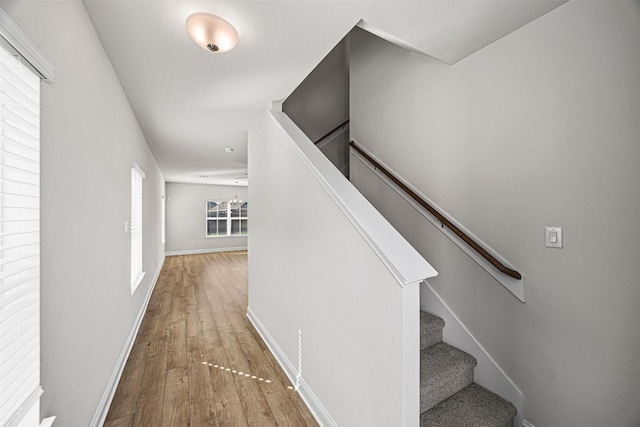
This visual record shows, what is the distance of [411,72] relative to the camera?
2219 mm

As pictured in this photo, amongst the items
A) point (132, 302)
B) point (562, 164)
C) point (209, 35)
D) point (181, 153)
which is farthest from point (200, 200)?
point (562, 164)

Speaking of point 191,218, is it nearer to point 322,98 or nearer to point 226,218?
point 226,218

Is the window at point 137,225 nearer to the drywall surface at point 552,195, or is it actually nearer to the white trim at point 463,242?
the white trim at point 463,242

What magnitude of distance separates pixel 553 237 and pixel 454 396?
1132 mm

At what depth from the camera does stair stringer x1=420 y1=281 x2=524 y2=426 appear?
1.61 meters

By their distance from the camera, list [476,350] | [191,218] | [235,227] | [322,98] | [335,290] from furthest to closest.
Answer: [235,227]
[191,218]
[322,98]
[476,350]
[335,290]

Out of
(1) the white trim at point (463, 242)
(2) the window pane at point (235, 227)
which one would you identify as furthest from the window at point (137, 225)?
(2) the window pane at point (235, 227)

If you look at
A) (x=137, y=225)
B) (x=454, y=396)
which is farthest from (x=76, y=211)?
(x=454, y=396)

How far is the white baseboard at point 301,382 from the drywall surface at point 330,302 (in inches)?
0.5

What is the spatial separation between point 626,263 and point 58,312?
98.0 inches

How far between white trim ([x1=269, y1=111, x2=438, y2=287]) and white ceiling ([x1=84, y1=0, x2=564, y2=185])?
2.11ft

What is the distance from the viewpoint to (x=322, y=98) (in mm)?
4246

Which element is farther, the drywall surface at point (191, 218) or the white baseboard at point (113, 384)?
the drywall surface at point (191, 218)

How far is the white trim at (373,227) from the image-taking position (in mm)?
1105
